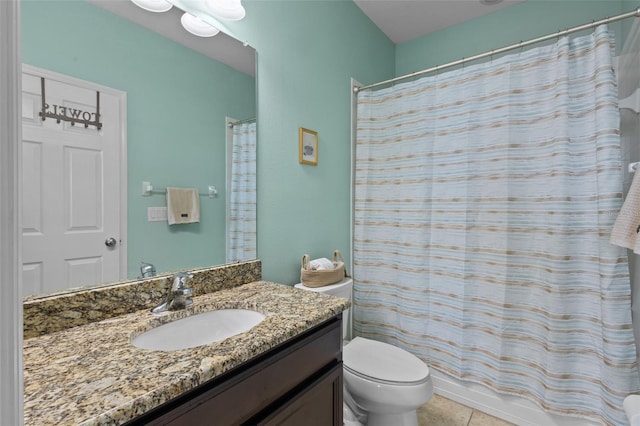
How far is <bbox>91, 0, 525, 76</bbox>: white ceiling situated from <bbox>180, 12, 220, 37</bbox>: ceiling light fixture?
2 centimetres

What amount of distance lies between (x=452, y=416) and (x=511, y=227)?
1.14m

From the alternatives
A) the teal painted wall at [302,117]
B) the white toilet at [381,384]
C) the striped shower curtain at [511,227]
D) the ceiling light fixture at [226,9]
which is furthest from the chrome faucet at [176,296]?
the striped shower curtain at [511,227]

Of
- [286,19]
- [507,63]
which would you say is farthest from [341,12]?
[507,63]

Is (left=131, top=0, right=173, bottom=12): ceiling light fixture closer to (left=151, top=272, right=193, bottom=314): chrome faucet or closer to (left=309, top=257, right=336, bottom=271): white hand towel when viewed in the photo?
(left=151, top=272, right=193, bottom=314): chrome faucet

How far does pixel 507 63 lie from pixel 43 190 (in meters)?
2.12

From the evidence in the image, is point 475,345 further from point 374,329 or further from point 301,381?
point 301,381

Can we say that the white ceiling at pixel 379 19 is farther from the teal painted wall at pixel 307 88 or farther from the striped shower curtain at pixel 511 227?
the striped shower curtain at pixel 511 227

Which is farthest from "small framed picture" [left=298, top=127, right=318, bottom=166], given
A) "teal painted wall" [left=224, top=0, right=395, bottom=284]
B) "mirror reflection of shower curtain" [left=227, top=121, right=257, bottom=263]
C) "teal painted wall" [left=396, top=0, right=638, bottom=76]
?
"teal painted wall" [left=396, top=0, right=638, bottom=76]

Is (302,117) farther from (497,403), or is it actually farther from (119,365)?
(497,403)

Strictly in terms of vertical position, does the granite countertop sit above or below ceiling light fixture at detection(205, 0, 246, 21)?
below

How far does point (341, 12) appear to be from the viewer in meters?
2.10

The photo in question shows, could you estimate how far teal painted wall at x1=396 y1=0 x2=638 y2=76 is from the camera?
2014 millimetres

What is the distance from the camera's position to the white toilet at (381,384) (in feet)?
4.47

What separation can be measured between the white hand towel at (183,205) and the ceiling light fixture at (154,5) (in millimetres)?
660
